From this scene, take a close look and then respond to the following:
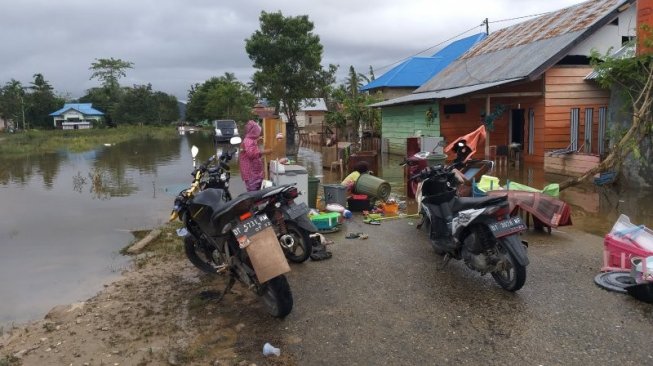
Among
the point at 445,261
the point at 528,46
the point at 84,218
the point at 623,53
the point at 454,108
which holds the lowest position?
the point at 84,218

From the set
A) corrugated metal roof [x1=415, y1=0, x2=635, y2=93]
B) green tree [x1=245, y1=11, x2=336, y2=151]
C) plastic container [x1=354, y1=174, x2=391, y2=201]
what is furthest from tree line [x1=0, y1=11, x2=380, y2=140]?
plastic container [x1=354, y1=174, x2=391, y2=201]

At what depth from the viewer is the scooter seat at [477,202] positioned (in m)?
4.71

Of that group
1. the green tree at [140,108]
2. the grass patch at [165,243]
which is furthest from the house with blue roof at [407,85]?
the green tree at [140,108]

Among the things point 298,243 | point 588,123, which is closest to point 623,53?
point 588,123

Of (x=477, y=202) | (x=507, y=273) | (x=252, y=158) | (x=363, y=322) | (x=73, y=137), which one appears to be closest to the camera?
(x=363, y=322)

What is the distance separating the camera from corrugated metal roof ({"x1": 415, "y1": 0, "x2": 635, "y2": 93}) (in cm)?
1409

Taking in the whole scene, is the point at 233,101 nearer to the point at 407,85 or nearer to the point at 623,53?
the point at 407,85

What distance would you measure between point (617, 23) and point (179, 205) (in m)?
14.5

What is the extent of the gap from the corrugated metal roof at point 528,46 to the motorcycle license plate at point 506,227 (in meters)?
10.0

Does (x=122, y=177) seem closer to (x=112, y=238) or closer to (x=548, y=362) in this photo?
(x=112, y=238)

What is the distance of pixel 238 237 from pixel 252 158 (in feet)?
11.4

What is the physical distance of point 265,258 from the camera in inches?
161

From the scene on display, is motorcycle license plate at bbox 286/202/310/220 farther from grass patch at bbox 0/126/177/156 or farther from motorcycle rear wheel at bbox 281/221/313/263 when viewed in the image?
grass patch at bbox 0/126/177/156

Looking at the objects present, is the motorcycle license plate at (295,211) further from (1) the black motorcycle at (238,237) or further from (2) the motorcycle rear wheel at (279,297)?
(2) the motorcycle rear wheel at (279,297)
